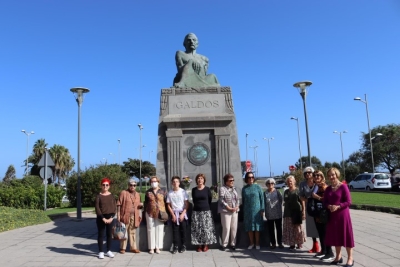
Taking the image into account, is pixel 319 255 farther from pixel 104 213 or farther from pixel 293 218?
pixel 104 213

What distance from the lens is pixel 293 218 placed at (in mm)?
7074

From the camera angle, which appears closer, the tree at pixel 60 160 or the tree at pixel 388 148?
the tree at pixel 388 148

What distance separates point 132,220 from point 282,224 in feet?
10.2

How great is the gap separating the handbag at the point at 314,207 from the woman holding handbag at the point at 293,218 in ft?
1.10

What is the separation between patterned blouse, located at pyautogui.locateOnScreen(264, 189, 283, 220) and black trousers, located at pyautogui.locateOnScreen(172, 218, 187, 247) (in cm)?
170

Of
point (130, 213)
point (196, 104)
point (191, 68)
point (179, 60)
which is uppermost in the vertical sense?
point (179, 60)

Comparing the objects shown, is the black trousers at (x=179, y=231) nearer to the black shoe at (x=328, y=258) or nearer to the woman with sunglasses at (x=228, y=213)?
the woman with sunglasses at (x=228, y=213)

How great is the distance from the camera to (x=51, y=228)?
1151 centimetres

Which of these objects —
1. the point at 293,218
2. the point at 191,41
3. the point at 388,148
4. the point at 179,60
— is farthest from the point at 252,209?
the point at 388,148

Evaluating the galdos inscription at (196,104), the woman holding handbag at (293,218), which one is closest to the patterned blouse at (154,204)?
the woman holding handbag at (293,218)

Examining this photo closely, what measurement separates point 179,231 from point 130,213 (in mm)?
1073

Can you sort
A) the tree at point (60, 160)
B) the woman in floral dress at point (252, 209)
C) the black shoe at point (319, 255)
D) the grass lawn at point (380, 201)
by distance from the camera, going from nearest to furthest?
1. the black shoe at point (319, 255)
2. the woman in floral dress at point (252, 209)
3. the grass lawn at point (380, 201)
4. the tree at point (60, 160)

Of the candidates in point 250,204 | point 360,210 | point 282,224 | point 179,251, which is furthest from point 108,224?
point 360,210

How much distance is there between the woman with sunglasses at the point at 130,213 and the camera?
7398mm
